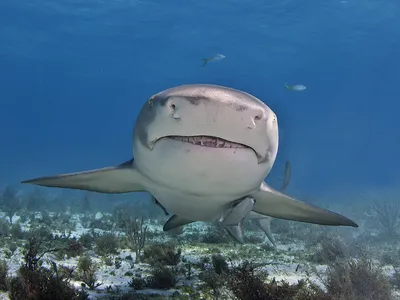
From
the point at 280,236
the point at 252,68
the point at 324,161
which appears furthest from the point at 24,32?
the point at 324,161

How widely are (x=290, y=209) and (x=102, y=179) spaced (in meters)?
3.10

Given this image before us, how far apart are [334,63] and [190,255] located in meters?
54.1

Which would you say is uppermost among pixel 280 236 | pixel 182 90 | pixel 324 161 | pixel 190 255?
pixel 182 90

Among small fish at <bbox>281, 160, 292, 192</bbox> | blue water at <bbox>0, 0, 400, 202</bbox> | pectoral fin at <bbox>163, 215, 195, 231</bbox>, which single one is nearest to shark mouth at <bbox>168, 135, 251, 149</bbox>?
pectoral fin at <bbox>163, 215, 195, 231</bbox>

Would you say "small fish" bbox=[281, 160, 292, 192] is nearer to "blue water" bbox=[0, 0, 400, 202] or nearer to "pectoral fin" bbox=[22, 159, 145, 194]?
"pectoral fin" bbox=[22, 159, 145, 194]

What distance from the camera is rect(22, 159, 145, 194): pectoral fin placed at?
5.08 metres

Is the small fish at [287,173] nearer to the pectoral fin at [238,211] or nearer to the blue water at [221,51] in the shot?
the pectoral fin at [238,211]

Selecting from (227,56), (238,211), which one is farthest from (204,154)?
(227,56)

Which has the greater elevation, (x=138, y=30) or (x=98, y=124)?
(x=138, y=30)

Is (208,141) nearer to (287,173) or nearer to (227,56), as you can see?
(287,173)

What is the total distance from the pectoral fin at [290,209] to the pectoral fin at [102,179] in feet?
6.11

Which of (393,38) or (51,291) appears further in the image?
(393,38)

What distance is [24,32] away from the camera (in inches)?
1658

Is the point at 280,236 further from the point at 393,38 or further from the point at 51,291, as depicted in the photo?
the point at 393,38
